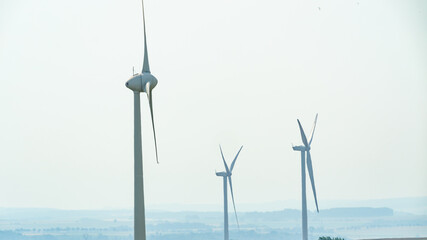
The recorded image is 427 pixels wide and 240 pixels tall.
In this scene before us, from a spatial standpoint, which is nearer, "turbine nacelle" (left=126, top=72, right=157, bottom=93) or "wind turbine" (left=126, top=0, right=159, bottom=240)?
"wind turbine" (left=126, top=0, right=159, bottom=240)

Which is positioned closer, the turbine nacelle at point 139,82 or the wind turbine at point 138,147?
the wind turbine at point 138,147

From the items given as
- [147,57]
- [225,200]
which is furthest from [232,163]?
[147,57]

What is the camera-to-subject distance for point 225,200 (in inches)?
5064

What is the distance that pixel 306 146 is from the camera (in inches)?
4695

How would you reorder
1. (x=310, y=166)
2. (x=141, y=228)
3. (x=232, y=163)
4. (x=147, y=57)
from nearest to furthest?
(x=141, y=228), (x=147, y=57), (x=310, y=166), (x=232, y=163)

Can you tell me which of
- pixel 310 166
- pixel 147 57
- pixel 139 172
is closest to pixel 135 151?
pixel 139 172

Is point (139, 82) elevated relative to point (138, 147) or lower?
elevated

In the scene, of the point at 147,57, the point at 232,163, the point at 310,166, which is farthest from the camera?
the point at 232,163

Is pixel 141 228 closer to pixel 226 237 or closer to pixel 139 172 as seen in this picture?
pixel 139 172

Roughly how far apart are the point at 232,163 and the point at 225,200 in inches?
248

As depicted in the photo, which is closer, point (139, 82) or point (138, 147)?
point (138, 147)

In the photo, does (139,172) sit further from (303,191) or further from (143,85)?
(303,191)

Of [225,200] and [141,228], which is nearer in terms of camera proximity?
[141,228]

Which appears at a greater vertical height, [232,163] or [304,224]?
[232,163]
